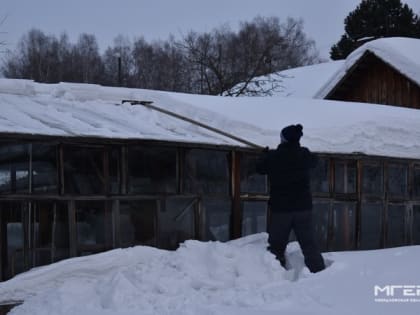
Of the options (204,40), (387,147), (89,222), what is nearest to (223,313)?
(89,222)

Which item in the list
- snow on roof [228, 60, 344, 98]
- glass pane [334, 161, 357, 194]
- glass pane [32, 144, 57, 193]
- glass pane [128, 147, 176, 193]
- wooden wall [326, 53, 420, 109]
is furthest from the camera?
snow on roof [228, 60, 344, 98]

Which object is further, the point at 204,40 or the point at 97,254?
the point at 204,40

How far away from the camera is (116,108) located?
303 inches

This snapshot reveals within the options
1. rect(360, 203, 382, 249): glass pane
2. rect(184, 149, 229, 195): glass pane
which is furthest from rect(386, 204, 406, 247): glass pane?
rect(184, 149, 229, 195): glass pane

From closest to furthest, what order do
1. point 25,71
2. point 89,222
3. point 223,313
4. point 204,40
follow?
point 223,313, point 89,222, point 204,40, point 25,71

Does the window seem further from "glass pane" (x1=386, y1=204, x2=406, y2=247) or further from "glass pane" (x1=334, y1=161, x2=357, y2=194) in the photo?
"glass pane" (x1=386, y1=204, x2=406, y2=247)

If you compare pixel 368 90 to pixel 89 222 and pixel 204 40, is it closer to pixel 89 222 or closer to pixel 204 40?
pixel 89 222

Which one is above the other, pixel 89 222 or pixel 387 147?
pixel 387 147

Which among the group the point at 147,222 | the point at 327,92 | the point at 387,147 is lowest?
the point at 147,222

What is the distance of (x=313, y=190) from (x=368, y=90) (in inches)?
326

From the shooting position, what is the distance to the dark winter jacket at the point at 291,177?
603cm

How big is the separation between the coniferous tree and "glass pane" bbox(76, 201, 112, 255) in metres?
24.6

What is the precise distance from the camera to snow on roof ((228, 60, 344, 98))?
23.3 metres

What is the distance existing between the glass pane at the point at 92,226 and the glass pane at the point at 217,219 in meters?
1.25
